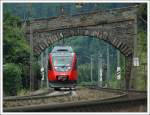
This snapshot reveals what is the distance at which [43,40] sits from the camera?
40375mm

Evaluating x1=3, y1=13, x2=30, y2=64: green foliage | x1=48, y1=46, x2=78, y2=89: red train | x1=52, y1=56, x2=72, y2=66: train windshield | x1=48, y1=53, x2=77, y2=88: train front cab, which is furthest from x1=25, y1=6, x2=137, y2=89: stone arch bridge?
x1=48, y1=53, x2=77, y2=88: train front cab

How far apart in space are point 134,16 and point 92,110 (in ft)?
71.4

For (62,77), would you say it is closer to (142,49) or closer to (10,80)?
(10,80)

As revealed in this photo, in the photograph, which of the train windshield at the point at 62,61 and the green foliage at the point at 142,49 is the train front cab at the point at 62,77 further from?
the green foliage at the point at 142,49

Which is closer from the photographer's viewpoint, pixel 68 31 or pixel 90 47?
pixel 68 31

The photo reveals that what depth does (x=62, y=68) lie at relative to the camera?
98.9 feet

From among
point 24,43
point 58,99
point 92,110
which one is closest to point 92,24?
point 24,43

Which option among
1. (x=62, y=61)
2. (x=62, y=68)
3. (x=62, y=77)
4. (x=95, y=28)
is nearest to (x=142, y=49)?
(x=95, y=28)

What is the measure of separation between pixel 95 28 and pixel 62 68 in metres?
9.82

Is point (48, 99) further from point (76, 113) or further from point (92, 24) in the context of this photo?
point (92, 24)

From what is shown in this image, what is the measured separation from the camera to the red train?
29891 mm

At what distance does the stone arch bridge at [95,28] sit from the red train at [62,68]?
25.2 ft

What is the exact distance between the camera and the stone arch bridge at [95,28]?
124 ft

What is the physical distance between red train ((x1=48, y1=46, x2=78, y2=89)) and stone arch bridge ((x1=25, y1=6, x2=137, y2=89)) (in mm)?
7692
